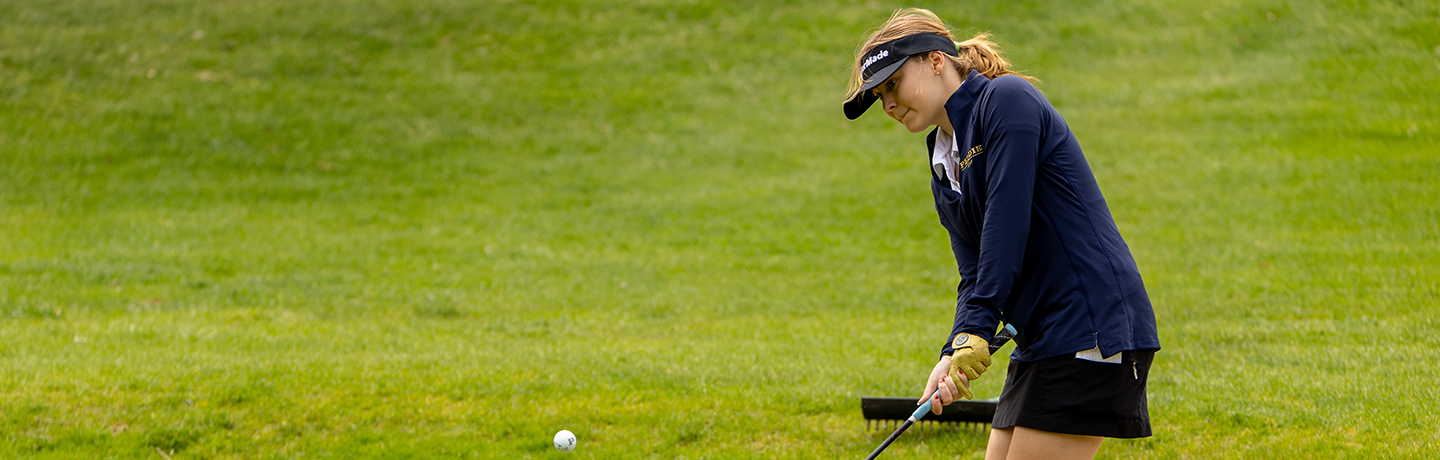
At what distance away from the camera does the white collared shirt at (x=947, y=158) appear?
3.38m

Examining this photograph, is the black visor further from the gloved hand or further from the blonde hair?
the gloved hand

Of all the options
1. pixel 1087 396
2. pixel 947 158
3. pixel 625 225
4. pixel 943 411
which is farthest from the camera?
pixel 625 225

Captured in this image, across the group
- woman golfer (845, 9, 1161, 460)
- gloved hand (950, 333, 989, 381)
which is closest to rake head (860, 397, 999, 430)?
woman golfer (845, 9, 1161, 460)

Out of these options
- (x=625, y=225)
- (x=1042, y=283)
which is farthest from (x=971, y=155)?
(x=625, y=225)

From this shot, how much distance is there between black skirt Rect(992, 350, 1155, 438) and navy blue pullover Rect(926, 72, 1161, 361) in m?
0.06

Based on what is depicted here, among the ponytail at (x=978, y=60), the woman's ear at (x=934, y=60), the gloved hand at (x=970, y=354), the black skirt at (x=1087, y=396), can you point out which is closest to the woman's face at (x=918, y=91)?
the woman's ear at (x=934, y=60)

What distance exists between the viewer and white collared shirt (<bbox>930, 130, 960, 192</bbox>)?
3381mm

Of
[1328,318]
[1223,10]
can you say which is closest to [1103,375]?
[1328,318]

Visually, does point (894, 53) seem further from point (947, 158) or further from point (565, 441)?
point (565, 441)

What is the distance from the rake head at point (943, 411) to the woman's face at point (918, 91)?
2862 millimetres

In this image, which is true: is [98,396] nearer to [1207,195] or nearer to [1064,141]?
[1064,141]

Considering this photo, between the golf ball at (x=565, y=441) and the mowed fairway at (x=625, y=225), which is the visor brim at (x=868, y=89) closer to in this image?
the mowed fairway at (x=625, y=225)

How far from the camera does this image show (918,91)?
10.9 feet

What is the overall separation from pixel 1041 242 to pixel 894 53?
78 cm
